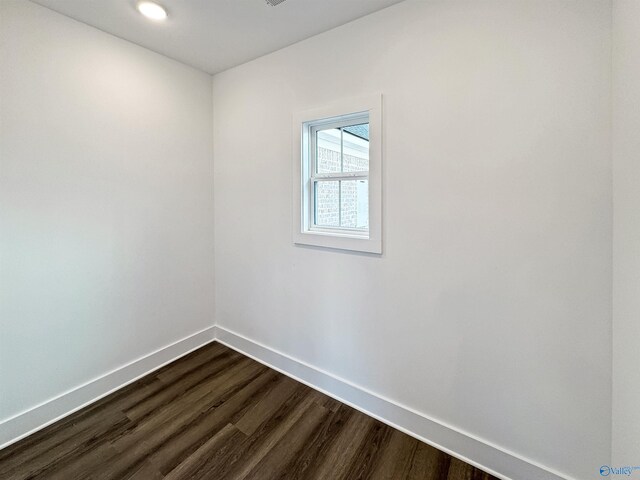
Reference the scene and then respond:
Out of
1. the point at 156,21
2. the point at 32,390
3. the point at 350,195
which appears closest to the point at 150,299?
the point at 32,390

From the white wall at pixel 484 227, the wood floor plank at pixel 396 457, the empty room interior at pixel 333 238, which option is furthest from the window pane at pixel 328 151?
the wood floor plank at pixel 396 457

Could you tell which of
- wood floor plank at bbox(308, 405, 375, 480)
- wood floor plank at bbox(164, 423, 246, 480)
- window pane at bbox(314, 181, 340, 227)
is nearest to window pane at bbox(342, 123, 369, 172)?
window pane at bbox(314, 181, 340, 227)

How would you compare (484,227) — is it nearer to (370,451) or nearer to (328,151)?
(328,151)

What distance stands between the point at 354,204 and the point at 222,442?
68.4 inches

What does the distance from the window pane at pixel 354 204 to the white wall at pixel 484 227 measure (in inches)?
9.1

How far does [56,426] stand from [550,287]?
9.82 feet

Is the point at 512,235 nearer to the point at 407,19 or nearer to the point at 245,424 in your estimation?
the point at 407,19

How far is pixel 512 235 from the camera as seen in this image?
1365 millimetres

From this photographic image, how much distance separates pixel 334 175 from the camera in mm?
2035

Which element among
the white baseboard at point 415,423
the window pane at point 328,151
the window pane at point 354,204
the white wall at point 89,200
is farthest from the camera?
the window pane at point 328,151

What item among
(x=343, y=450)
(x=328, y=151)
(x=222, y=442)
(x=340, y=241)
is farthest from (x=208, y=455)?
(x=328, y=151)

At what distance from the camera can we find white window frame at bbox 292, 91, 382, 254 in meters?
1.73

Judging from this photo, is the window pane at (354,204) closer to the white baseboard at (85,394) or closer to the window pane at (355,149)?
the window pane at (355,149)

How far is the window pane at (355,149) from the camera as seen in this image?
195 cm
